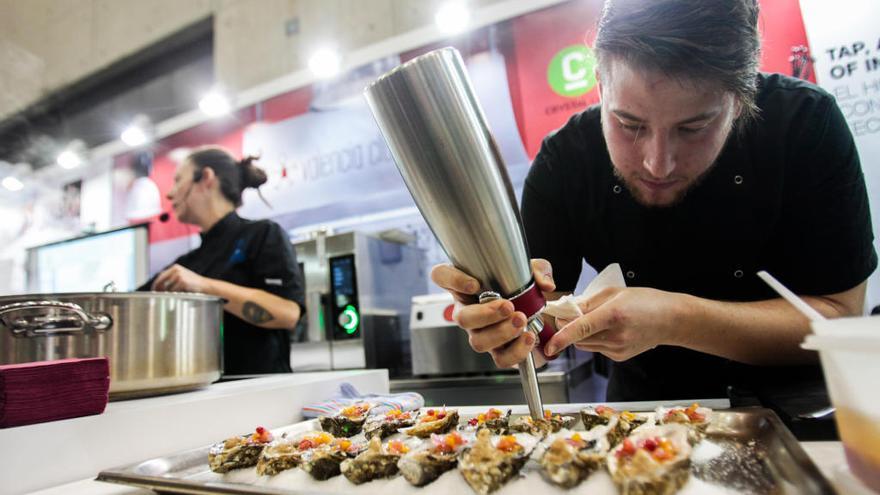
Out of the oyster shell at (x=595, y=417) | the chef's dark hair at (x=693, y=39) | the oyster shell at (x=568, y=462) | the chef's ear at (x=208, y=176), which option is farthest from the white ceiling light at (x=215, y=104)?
the oyster shell at (x=568, y=462)

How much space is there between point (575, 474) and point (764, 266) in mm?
917

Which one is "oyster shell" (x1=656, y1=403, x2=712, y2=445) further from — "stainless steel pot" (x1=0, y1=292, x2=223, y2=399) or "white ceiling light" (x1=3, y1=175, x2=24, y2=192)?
"white ceiling light" (x1=3, y1=175, x2=24, y2=192)

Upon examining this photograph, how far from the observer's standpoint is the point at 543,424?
2.44 ft

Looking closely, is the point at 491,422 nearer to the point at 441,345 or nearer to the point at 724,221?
the point at 724,221

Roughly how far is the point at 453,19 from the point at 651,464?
2721 mm

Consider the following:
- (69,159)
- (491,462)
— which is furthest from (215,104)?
(491,462)

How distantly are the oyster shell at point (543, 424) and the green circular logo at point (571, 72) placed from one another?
198cm

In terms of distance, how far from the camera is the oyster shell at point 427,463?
61 centimetres

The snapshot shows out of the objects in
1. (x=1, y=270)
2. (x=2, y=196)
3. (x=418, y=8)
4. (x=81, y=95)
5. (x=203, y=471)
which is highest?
(x=81, y=95)

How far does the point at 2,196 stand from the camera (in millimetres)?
4680

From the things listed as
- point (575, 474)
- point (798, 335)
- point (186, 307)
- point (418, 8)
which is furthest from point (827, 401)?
point (418, 8)

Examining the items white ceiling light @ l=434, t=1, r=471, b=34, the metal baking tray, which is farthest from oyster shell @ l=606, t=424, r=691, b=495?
white ceiling light @ l=434, t=1, r=471, b=34

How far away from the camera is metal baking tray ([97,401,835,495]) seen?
0.49 m

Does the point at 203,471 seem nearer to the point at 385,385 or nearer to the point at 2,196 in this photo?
the point at 385,385
